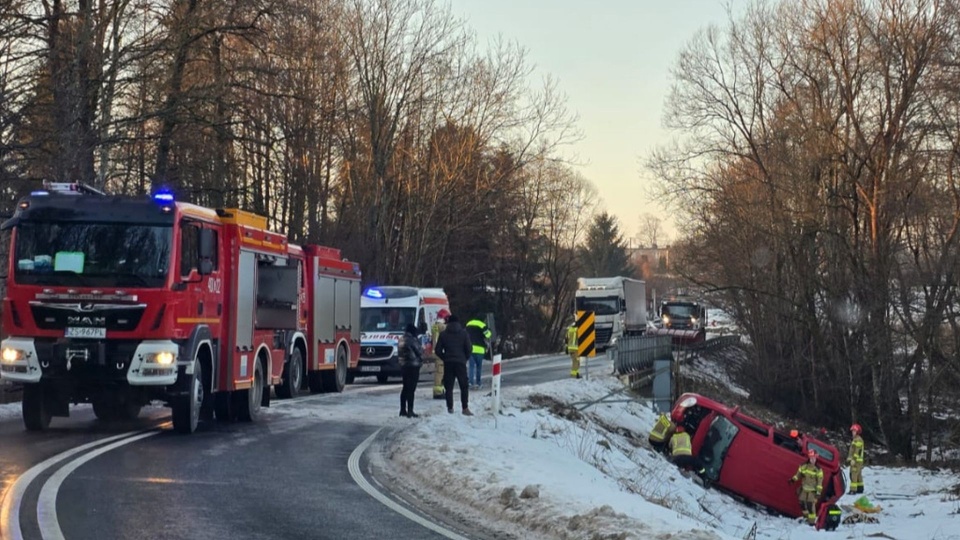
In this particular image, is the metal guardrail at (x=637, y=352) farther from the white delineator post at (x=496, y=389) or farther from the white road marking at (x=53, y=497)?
the white road marking at (x=53, y=497)

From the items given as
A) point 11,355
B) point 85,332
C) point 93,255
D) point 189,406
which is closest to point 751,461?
point 189,406

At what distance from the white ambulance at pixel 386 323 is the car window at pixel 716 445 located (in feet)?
33.9

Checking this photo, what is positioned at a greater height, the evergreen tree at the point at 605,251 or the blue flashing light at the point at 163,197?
the evergreen tree at the point at 605,251

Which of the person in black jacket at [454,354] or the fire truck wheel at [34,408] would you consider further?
the person in black jacket at [454,354]

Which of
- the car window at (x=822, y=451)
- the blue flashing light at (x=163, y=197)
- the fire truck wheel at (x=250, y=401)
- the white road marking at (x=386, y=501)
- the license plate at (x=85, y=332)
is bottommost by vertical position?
the car window at (x=822, y=451)

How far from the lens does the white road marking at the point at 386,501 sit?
900 cm

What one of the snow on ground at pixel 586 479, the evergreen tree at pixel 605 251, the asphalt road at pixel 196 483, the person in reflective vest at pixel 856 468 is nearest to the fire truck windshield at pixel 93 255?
the asphalt road at pixel 196 483

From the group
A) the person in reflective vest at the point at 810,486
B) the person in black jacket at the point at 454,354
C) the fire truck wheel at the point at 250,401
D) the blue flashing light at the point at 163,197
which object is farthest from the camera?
the person in reflective vest at the point at 810,486

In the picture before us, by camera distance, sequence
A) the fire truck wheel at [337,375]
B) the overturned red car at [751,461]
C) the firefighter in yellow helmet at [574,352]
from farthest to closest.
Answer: the firefighter in yellow helmet at [574,352] → the fire truck wheel at [337,375] → the overturned red car at [751,461]

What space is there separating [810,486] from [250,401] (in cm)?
1100

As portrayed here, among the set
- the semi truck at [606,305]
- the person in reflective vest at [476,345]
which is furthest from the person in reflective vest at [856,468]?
the semi truck at [606,305]

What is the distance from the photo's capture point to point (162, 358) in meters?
14.1

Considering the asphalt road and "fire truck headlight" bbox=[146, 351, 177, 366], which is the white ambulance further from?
"fire truck headlight" bbox=[146, 351, 177, 366]

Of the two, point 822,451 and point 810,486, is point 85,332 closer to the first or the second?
point 810,486
